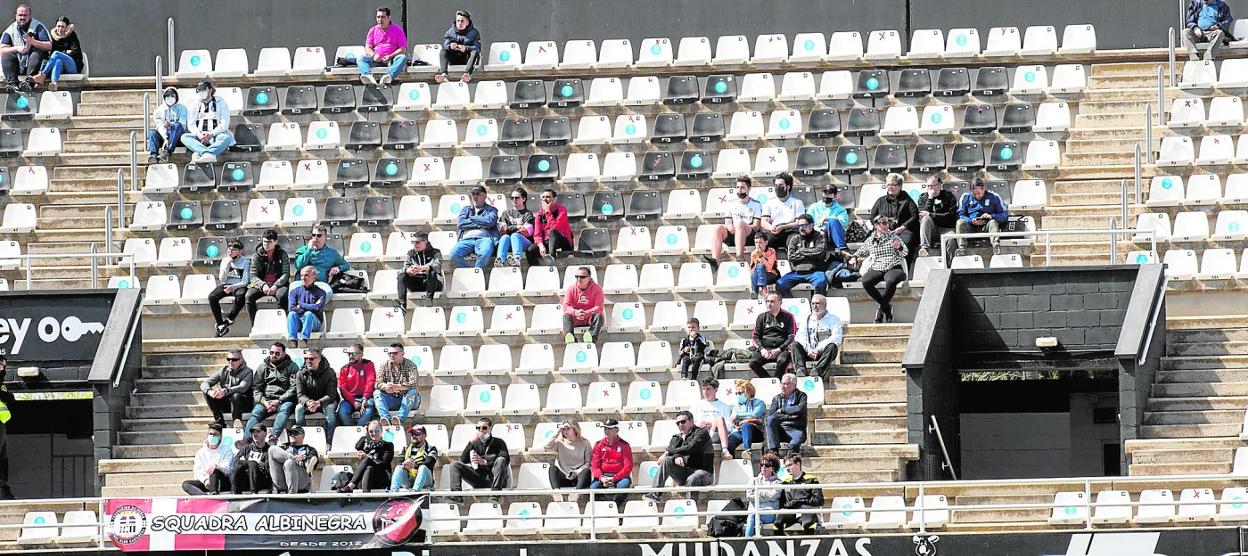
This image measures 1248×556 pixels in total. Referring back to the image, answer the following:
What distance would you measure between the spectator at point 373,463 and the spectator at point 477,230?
3786 millimetres

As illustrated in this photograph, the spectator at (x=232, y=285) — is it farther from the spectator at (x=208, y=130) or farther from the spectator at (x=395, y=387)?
the spectator at (x=208, y=130)

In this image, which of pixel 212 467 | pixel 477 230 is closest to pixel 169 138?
pixel 477 230

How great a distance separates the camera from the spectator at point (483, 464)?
20.5 m

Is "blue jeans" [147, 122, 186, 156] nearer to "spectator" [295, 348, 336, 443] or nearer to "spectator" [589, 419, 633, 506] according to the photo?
"spectator" [295, 348, 336, 443]

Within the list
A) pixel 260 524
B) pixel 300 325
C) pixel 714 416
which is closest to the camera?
pixel 260 524

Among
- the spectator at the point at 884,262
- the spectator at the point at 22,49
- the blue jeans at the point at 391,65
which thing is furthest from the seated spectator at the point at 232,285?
the spectator at the point at 884,262

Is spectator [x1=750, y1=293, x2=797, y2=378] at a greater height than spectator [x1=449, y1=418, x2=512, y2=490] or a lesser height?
greater

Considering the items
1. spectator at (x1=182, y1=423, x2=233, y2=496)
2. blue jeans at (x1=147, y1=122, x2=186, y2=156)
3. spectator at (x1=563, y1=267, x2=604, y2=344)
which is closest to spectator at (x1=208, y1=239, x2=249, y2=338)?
spectator at (x1=182, y1=423, x2=233, y2=496)

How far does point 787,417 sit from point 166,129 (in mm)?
9228

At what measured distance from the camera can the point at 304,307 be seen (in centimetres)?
2300

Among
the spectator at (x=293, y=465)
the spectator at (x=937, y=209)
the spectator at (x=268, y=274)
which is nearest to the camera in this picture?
the spectator at (x=293, y=465)

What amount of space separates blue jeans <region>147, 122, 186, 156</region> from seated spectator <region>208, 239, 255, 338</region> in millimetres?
2850

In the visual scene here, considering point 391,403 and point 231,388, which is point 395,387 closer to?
point 391,403

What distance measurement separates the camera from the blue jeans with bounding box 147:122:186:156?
26.0 metres
